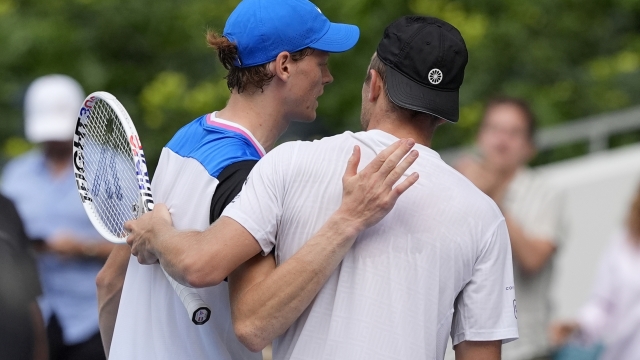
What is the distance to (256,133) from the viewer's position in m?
3.11

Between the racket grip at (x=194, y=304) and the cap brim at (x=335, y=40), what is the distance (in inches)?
32.4

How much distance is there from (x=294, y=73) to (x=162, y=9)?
20.7ft

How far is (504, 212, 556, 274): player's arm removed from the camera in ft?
17.4

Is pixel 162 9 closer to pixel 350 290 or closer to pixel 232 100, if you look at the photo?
pixel 232 100

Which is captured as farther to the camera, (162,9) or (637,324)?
(162,9)

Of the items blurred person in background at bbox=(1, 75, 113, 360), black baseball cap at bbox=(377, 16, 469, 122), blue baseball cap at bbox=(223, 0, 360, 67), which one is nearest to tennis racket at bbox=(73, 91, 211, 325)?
blue baseball cap at bbox=(223, 0, 360, 67)

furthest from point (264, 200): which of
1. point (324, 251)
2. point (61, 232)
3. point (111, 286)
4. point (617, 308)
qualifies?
point (617, 308)

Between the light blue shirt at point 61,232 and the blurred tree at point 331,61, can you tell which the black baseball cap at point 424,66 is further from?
the blurred tree at point 331,61

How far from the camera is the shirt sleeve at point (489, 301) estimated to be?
109 inches

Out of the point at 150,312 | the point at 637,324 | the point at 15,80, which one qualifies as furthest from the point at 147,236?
the point at 15,80

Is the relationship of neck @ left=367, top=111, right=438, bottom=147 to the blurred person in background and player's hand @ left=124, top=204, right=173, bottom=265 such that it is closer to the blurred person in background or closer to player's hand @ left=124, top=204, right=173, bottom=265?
player's hand @ left=124, top=204, right=173, bottom=265

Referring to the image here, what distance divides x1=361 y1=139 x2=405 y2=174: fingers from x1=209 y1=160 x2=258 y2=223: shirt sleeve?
0.40 meters

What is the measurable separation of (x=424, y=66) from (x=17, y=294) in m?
2.31

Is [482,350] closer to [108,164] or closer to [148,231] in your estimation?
[148,231]
